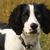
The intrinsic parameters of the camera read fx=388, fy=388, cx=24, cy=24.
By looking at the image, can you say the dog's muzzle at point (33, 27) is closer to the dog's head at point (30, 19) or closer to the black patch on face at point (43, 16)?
the dog's head at point (30, 19)

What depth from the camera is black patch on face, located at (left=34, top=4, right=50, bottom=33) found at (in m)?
4.19

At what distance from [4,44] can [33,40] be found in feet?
1.35

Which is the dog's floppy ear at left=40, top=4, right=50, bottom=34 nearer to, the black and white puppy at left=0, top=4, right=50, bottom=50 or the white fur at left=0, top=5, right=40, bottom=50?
the black and white puppy at left=0, top=4, right=50, bottom=50

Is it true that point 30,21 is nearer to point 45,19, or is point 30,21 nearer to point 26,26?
point 26,26

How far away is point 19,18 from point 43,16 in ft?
0.87

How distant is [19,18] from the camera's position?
424 centimetres

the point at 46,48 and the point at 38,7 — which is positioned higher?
the point at 38,7

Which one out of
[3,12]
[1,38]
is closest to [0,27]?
[1,38]

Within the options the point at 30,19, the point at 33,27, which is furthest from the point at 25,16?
the point at 33,27

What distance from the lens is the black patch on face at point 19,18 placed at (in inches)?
165

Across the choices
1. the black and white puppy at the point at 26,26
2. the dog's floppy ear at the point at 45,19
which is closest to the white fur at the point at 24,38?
the black and white puppy at the point at 26,26

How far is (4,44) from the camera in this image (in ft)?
14.7

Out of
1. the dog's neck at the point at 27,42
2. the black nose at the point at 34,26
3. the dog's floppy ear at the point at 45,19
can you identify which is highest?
the black nose at the point at 34,26

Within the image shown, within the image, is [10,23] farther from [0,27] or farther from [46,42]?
[46,42]
